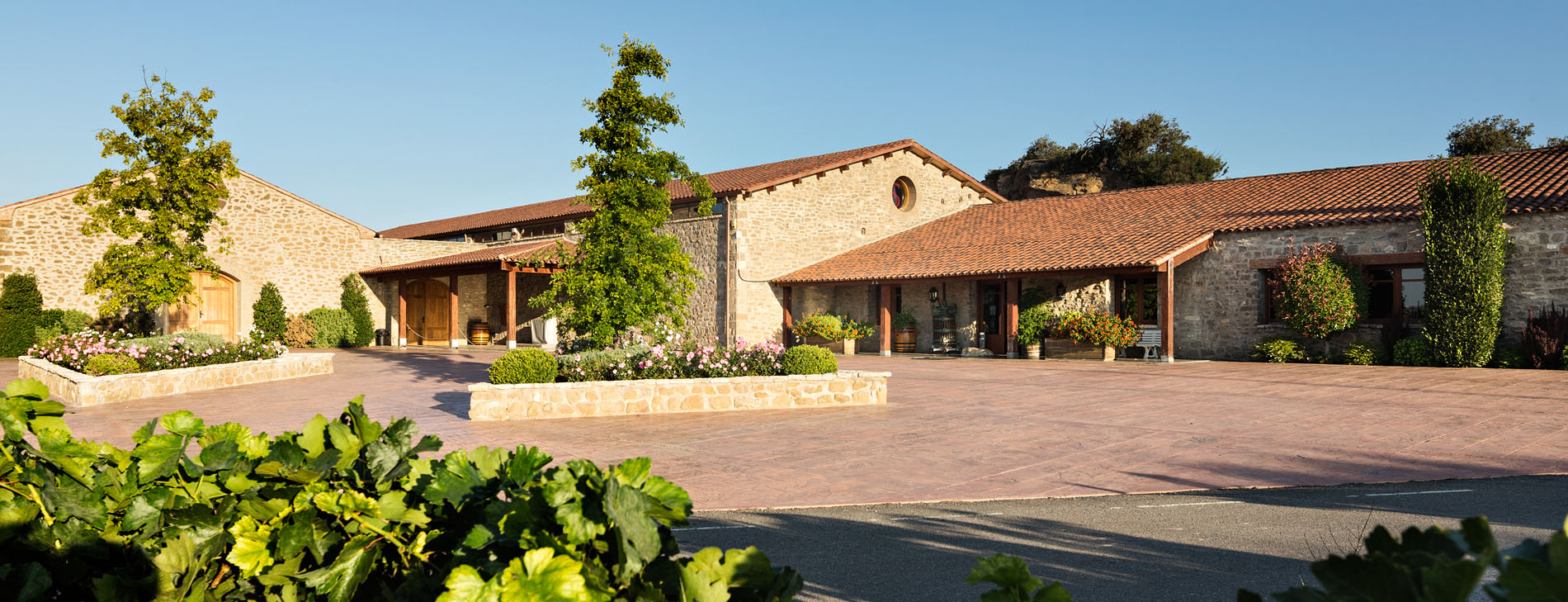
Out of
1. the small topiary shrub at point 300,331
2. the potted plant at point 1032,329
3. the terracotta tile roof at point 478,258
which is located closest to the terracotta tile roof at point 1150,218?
the potted plant at point 1032,329

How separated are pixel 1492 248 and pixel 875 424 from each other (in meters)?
13.4

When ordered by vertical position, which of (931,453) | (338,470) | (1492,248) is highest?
(1492,248)

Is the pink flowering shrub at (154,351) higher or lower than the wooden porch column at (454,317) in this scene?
lower

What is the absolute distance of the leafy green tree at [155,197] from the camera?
16.2 metres

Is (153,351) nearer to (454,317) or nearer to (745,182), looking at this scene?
(454,317)

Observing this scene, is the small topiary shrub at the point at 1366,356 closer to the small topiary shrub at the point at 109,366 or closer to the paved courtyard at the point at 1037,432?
the paved courtyard at the point at 1037,432

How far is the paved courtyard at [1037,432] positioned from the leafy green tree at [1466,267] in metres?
1.23

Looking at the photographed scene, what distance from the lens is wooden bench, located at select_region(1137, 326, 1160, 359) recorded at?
1937cm

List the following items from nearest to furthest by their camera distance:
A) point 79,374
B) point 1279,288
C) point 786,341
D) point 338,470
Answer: point 338,470
point 79,374
point 1279,288
point 786,341

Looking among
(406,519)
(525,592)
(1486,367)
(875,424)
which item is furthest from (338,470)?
→ (1486,367)

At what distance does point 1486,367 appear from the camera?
1600 cm

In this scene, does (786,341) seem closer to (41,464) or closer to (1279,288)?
(1279,288)

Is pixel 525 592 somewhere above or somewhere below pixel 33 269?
below

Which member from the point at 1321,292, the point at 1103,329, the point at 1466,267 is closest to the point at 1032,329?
the point at 1103,329
